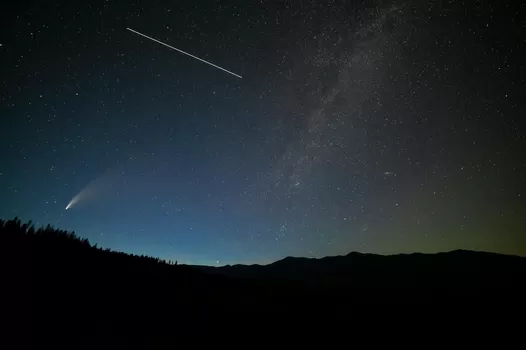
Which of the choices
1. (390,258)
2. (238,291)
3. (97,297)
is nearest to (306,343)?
(238,291)

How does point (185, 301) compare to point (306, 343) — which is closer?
point (306, 343)

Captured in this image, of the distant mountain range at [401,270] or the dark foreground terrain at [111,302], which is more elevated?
the distant mountain range at [401,270]

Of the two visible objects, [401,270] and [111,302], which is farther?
[401,270]

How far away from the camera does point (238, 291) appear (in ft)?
42.2

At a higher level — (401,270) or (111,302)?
(401,270)

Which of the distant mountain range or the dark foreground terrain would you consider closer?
the dark foreground terrain

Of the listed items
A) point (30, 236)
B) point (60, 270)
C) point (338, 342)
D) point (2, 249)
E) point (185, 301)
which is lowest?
point (338, 342)

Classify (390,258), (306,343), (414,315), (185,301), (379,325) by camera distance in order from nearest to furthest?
1. (306,343)
2. (185,301)
3. (379,325)
4. (414,315)
5. (390,258)

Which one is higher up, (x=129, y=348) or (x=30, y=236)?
(x=30, y=236)

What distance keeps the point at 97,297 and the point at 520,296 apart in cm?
2601

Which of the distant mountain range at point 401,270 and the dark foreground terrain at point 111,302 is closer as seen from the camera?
the dark foreground terrain at point 111,302

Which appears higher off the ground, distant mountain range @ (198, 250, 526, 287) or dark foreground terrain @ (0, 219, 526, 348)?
distant mountain range @ (198, 250, 526, 287)

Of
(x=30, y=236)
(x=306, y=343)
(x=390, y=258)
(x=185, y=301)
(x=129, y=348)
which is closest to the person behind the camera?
(x=129, y=348)

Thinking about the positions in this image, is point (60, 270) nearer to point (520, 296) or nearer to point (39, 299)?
point (39, 299)
